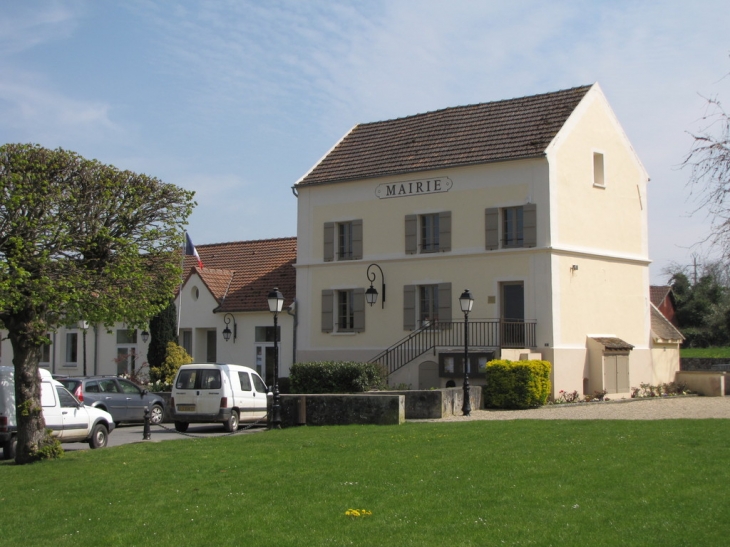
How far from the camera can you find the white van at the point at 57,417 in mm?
17328

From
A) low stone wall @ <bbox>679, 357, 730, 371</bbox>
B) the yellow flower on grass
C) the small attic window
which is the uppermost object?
the small attic window

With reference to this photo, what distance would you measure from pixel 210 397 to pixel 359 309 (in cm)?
1005

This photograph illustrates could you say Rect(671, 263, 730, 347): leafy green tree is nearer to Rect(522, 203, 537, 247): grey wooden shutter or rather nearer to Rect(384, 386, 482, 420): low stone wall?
Rect(522, 203, 537, 247): grey wooden shutter

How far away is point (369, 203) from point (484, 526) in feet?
79.5

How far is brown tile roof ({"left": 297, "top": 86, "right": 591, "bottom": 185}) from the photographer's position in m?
30.2

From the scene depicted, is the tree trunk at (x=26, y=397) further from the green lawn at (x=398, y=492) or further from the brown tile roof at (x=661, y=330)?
the brown tile roof at (x=661, y=330)

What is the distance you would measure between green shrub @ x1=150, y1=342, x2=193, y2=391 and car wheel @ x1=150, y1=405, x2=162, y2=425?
5918 mm

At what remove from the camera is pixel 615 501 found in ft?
32.6

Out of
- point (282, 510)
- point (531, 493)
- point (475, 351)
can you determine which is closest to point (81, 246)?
point (282, 510)

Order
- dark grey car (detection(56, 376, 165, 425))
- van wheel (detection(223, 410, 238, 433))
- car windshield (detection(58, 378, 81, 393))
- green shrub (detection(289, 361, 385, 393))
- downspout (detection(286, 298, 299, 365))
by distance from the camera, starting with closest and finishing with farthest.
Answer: car windshield (detection(58, 378, 81, 393)) → van wheel (detection(223, 410, 238, 433)) → dark grey car (detection(56, 376, 165, 425)) → green shrub (detection(289, 361, 385, 393)) → downspout (detection(286, 298, 299, 365))

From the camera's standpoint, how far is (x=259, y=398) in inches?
987

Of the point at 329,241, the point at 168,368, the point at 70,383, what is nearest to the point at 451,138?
the point at 329,241

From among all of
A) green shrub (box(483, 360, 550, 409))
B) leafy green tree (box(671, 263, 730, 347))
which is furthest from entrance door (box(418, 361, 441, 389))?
leafy green tree (box(671, 263, 730, 347))

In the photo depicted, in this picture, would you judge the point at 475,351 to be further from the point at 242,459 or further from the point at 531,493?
the point at 531,493
